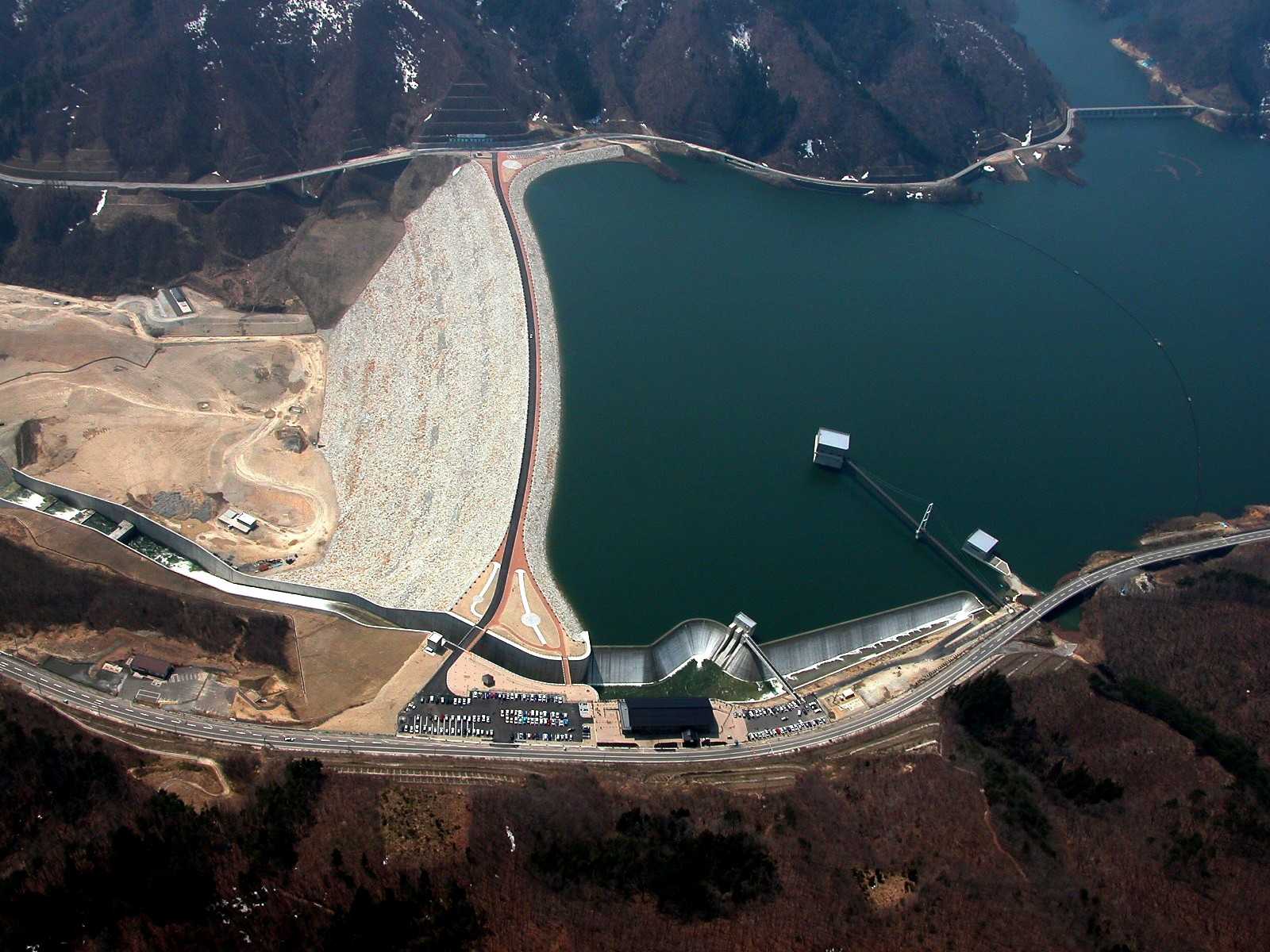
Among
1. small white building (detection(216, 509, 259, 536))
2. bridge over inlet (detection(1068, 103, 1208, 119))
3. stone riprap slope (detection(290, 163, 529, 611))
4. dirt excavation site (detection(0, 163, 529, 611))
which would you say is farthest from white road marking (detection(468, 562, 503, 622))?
bridge over inlet (detection(1068, 103, 1208, 119))

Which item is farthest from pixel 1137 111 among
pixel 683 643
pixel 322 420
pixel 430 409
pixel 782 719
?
pixel 322 420

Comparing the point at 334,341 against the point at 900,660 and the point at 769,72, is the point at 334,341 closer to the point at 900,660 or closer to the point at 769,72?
the point at 900,660

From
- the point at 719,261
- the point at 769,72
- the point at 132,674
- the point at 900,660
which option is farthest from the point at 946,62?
the point at 132,674

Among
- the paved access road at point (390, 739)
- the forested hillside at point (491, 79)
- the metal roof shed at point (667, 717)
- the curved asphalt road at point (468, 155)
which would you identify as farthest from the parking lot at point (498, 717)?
the forested hillside at point (491, 79)

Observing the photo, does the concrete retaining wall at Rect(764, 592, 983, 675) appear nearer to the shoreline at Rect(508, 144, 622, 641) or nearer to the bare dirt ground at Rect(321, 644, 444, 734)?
the shoreline at Rect(508, 144, 622, 641)

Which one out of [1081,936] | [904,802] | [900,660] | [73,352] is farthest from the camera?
[73,352]

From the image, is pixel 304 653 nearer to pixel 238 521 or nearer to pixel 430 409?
pixel 238 521
